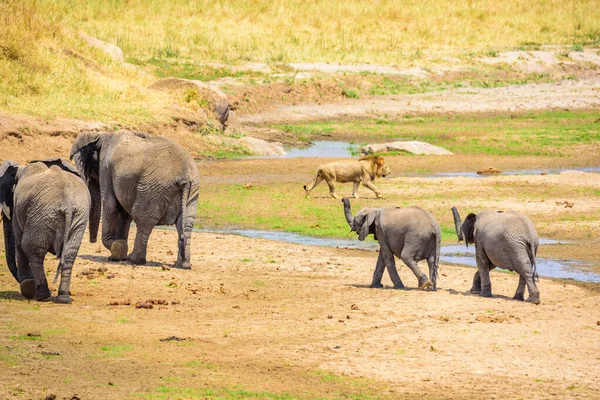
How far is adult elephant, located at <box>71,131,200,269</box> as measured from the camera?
15.2 metres

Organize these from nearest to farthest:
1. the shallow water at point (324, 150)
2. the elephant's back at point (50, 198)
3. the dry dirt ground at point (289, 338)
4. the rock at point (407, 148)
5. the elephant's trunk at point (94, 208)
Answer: the dry dirt ground at point (289, 338), the elephant's back at point (50, 198), the elephant's trunk at point (94, 208), the rock at point (407, 148), the shallow water at point (324, 150)

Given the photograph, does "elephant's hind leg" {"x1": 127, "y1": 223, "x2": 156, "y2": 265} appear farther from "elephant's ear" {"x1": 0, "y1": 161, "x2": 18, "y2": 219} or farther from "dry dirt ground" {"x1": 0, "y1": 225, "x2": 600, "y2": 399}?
"elephant's ear" {"x1": 0, "y1": 161, "x2": 18, "y2": 219}

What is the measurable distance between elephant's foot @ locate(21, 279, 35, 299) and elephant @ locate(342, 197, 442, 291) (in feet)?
14.4

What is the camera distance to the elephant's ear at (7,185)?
1248 cm

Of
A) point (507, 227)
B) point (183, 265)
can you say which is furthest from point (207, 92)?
point (507, 227)

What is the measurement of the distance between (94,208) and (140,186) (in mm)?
986

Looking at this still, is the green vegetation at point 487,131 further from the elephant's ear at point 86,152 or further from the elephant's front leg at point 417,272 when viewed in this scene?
the elephant's ear at point 86,152

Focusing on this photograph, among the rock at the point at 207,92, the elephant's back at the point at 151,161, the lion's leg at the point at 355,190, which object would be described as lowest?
the lion's leg at the point at 355,190

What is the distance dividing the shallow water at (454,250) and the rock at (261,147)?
39.0ft

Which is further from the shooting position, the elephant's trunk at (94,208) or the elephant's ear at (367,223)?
the elephant's trunk at (94,208)


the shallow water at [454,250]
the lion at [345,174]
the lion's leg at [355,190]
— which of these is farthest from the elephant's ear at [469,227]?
the lion's leg at [355,190]

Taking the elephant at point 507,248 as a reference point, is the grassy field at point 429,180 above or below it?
below

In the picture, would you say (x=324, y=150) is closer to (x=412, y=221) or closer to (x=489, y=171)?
(x=489, y=171)

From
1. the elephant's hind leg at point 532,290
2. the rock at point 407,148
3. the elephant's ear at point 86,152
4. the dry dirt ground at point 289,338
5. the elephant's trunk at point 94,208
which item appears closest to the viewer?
the dry dirt ground at point 289,338
